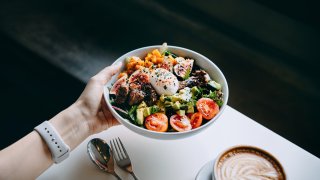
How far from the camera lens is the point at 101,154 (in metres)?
1.39

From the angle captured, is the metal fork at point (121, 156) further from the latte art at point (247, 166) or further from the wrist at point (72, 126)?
the latte art at point (247, 166)

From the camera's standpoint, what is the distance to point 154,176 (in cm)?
139

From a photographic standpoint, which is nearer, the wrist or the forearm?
the forearm

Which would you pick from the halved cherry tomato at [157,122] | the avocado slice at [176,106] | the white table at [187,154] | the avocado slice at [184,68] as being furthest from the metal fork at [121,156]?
the avocado slice at [184,68]

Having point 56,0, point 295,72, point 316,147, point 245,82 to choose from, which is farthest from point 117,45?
point 316,147

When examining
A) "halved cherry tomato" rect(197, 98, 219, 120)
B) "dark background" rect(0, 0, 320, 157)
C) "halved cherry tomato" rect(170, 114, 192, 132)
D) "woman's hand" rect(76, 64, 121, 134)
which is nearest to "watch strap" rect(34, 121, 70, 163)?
"woman's hand" rect(76, 64, 121, 134)

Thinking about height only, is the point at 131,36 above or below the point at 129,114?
below

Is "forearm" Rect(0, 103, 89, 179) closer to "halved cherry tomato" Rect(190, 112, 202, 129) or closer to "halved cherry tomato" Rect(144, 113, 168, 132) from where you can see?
"halved cherry tomato" Rect(144, 113, 168, 132)

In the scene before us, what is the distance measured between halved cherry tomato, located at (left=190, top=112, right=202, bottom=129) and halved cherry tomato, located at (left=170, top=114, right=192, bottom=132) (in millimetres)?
17

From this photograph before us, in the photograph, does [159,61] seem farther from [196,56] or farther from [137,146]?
[137,146]

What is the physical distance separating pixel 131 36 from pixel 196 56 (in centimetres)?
164

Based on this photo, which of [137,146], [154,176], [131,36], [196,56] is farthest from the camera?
[131,36]

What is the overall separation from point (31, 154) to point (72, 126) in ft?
0.64

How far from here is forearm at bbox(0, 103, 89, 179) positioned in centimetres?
133
